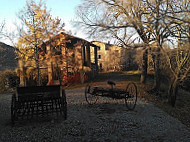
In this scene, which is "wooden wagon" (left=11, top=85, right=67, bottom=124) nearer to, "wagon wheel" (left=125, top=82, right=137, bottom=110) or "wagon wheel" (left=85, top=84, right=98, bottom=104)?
"wagon wheel" (left=85, top=84, right=98, bottom=104)

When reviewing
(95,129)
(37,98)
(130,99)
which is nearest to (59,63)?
(130,99)

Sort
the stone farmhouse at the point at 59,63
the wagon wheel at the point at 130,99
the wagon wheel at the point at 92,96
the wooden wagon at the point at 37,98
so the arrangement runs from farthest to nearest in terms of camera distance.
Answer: the stone farmhouse at the point at 59,63
the wagon wheel at the point at 92,96
the wagon wheel at the point at 130,99
the wooden wagon at the point at 37,98

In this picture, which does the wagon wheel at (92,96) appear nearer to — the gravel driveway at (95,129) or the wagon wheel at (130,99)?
the gravel driveway at (95,129)

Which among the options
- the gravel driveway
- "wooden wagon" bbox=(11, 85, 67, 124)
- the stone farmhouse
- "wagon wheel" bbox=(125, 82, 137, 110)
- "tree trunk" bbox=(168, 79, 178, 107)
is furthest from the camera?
the stone farmhouse

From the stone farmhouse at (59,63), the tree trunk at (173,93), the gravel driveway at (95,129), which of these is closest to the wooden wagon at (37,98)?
the gravel driveway at (95,129)

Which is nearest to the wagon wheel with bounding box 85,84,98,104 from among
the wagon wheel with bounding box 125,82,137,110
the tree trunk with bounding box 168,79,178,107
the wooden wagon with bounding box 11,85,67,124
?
the wagon wheel with bounding box 125,82,137,110

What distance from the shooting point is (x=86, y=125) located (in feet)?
19.5

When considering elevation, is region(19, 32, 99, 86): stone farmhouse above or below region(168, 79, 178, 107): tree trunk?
above

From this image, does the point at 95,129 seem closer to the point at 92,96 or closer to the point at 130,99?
the point at 92,96

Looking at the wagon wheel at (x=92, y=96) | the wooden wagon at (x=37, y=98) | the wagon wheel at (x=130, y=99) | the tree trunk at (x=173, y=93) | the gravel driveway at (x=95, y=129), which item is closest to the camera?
the gravel driveway at (x=95, y=129)

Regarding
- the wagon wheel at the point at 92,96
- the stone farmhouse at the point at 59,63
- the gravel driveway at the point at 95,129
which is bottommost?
the gravel driveway at the point at 95,129

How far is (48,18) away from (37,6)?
5.41 ft

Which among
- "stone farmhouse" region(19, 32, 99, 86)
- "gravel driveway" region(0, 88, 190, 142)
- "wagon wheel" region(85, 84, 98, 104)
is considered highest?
"stone farmhouse" region(19, 32, 99, 86)

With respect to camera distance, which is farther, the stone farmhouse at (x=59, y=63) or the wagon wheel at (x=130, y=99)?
the stone farmhouse at (x=59, y=63)
